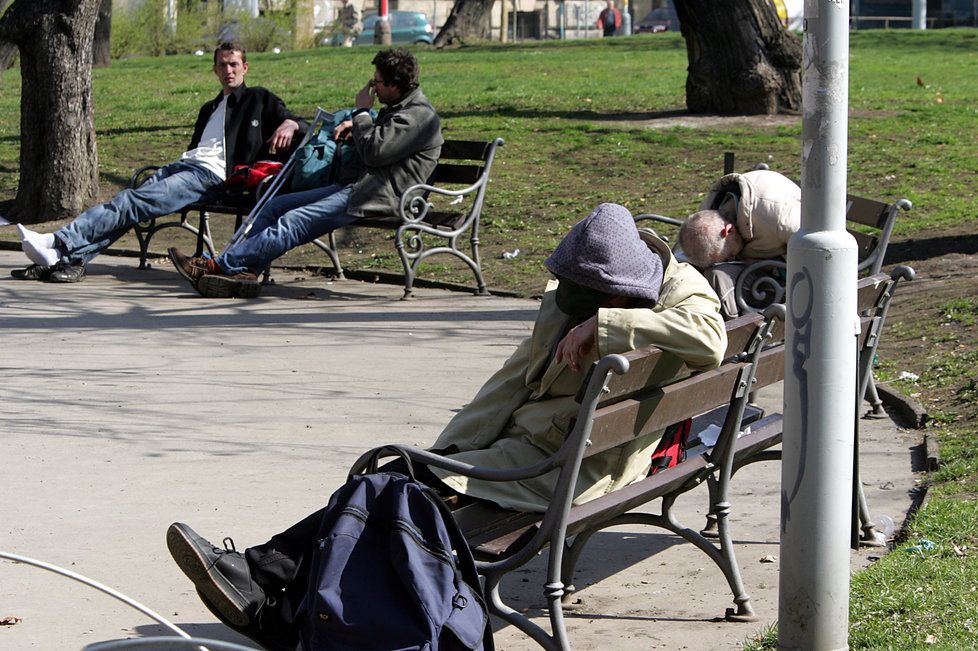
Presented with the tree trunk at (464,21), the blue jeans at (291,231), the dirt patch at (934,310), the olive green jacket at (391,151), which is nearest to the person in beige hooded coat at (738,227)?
the dirt patch at (934,310)

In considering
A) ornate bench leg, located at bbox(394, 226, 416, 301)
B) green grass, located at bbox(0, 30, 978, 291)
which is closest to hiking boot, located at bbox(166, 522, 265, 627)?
ornate bench leg, located at bbox(394, 226, 416, 301)

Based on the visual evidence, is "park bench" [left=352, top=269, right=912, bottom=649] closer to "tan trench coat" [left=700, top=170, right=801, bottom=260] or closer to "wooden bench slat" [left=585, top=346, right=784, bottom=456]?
"wooden bench slat" [left=585, top=346, right=784, bottom=456]

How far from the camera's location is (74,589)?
419 cm

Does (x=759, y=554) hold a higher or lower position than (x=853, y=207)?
lower

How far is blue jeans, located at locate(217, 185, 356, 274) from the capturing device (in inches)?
351

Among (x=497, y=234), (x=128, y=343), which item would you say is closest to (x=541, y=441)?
(x=128, y=343)

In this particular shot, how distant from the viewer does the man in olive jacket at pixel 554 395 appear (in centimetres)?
350

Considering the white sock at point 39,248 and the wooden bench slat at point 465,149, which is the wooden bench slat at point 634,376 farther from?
the white sock at point 39,248

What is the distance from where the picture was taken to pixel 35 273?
31.3 feet

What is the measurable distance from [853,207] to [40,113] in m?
6.66

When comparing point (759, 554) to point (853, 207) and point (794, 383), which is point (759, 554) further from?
point (853, 207)

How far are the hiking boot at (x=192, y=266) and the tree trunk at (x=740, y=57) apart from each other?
23.5ft

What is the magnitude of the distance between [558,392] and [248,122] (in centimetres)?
641

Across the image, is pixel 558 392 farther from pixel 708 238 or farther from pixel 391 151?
pixel 391 151
